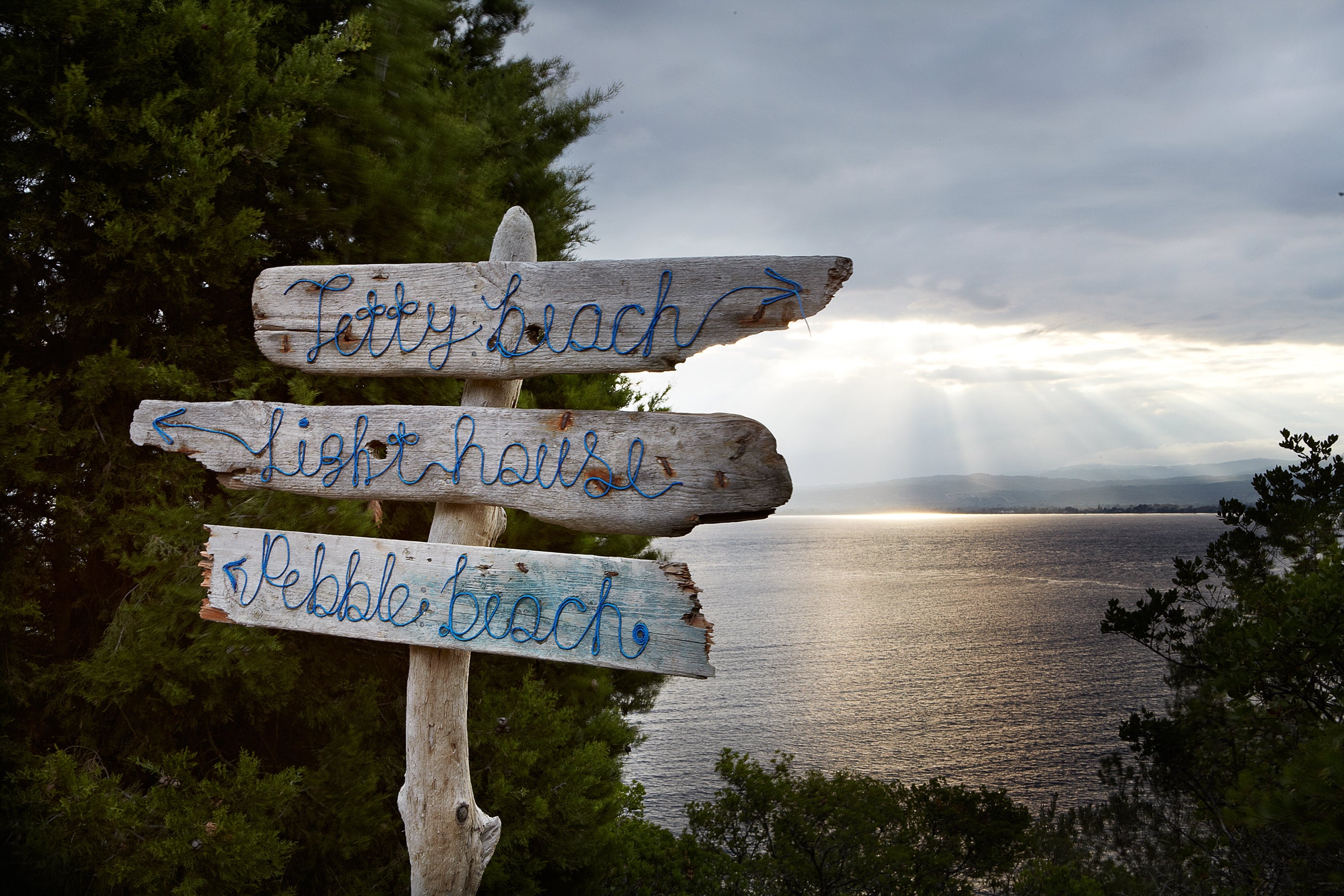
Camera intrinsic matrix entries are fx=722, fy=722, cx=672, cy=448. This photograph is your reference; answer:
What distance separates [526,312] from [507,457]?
0.49m

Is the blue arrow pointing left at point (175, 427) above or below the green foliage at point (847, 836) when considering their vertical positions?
above

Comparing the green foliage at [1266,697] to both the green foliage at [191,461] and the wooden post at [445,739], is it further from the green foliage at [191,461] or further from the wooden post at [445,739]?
the green foliage at [191,461]

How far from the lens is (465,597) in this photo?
2.36 m

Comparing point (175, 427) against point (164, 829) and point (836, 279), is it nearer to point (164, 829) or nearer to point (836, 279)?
point (164, 829)

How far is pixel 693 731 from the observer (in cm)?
1925

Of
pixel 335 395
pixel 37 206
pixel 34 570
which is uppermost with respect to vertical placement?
pixel 37 206

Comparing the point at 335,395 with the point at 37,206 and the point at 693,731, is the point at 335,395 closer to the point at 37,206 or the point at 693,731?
the point at 37,206

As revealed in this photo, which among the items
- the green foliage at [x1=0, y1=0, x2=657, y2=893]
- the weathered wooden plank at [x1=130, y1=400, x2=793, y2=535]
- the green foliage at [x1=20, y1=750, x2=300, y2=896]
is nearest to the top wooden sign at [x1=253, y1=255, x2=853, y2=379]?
the weathered wooden plank at [x1=130, y1=400, x2=793, y2=535]

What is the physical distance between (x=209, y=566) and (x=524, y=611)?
1.36 metres

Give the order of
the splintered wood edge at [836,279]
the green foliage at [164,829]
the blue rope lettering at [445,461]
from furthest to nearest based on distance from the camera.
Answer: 1. the green foliage at [164,829]
2. the blue rope lettering at [445,461]
3. the splintered wood edge at [836,279]

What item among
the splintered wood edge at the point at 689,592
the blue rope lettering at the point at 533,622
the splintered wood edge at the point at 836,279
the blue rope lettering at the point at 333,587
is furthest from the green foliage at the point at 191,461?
the splintered wood edge at the point at 836,279

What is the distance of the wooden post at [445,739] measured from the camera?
2584mm

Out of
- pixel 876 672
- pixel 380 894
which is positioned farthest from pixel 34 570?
pixel 876 672

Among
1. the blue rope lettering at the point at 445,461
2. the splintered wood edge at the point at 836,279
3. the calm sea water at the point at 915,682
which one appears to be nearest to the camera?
the splintered wood edge at the point at 836,279
